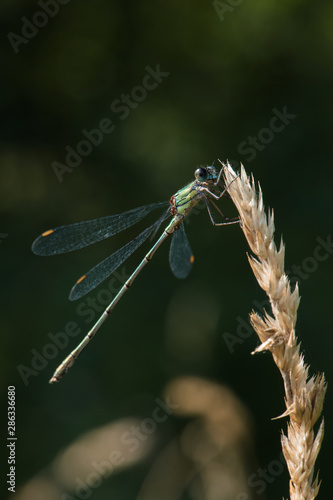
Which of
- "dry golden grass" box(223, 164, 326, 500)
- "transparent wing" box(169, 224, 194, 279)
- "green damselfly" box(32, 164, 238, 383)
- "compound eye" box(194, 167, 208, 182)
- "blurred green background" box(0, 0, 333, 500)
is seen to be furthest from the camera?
"blurred green background" box(0, 0, 333, 500)

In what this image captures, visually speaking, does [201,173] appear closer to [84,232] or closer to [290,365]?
[84,232]

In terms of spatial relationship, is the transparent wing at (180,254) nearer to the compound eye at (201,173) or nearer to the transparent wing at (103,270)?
the transparent wing at (103,270)

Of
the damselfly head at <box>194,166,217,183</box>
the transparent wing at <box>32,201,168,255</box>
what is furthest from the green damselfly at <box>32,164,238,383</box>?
the damselfly head at <box>194,166,217,183</box>

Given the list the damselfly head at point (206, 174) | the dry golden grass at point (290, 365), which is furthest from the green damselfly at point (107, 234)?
the dry golden grass at point (290, 365)

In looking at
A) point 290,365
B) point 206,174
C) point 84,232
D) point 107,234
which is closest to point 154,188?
point 107,234

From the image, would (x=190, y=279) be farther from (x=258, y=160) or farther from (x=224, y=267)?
(x=258, y=160)

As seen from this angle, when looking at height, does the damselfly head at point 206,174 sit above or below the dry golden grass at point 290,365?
above

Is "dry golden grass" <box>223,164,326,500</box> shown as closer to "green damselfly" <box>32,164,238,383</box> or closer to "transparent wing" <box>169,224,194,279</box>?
"green damselfly" <box>32,164,238,383</box>
